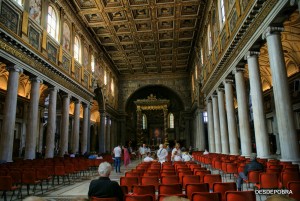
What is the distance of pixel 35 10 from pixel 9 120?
705cm

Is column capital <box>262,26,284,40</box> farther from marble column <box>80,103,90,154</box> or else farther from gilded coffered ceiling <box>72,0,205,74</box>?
marble column <box>80,103,90,154</box>

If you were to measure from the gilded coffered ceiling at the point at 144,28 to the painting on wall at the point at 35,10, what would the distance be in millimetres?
4999

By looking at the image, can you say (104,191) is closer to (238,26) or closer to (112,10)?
(238,26)

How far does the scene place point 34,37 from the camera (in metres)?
14.5

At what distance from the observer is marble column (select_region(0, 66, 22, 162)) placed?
11.9m

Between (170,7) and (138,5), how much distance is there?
2.84 m

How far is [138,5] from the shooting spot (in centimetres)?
2050

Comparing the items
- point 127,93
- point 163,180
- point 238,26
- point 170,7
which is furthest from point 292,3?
point 127,93

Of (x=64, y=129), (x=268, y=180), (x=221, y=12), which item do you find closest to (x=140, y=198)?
Result: (x=268, y=180)

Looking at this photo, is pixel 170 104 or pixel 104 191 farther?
pixel 170 104

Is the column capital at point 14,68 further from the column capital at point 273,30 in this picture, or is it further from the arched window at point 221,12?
the arched window at point 221,12

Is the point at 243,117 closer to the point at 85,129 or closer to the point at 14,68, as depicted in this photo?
the point at 14,68

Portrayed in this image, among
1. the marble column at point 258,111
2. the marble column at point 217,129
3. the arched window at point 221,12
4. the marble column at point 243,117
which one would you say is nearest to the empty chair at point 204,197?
the marble column at point 258,111

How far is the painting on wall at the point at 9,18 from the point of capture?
11670 millimetres
